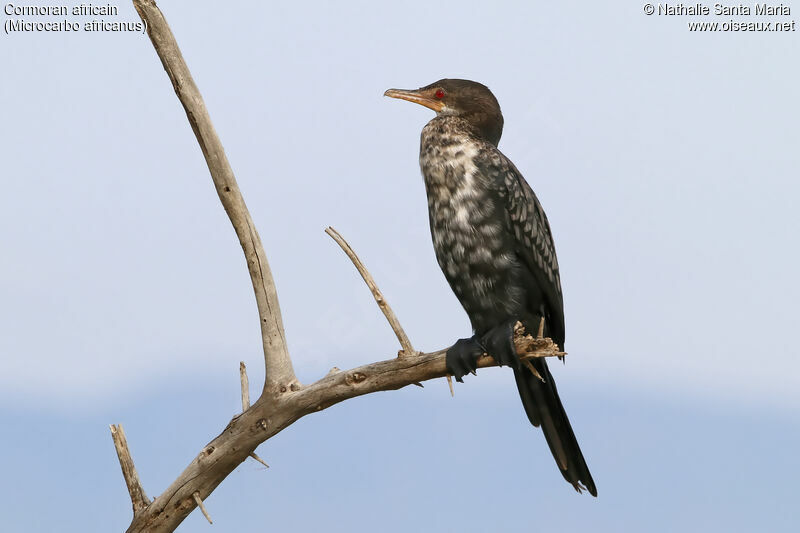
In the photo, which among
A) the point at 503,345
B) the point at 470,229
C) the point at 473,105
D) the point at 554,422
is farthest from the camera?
the point at 473,105

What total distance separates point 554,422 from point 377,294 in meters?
1.31

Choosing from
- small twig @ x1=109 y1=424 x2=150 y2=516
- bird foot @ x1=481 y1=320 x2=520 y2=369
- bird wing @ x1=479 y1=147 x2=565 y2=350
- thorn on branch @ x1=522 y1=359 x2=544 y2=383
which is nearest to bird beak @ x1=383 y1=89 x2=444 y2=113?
bird wing @ x1=479 y1=147 x2=565 y2=350

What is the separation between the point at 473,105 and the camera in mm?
6281

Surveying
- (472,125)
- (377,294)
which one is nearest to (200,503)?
(377,294)

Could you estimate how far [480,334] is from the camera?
605 cm

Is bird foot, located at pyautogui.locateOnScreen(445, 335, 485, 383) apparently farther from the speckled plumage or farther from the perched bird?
the speckled plumage

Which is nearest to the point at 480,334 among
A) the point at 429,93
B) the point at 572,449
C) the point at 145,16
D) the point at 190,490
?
the point at 572,449

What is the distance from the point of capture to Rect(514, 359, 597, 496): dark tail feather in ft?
20.2

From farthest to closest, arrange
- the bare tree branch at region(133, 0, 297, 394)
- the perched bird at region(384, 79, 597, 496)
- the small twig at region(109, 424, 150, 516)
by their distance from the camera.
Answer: the small twig at region(109, 424, 150, 516) < the bare tree branch at region(133, 0, 297, 394) < the perched bird at region(384, 79, 597, 496)

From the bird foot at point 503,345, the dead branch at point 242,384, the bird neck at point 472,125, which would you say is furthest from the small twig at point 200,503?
the bird neck at point 472,125

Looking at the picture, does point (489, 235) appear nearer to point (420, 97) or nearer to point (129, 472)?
point (420, 97)

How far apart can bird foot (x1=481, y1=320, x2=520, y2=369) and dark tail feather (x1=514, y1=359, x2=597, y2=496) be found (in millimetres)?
322

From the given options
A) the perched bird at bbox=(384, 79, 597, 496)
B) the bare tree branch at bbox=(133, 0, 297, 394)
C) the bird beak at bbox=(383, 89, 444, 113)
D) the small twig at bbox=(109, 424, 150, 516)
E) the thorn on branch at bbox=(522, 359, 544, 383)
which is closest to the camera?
the thorn on branch at bbox=(522, 359, 544, 383)

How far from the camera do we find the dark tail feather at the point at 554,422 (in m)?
6.15
